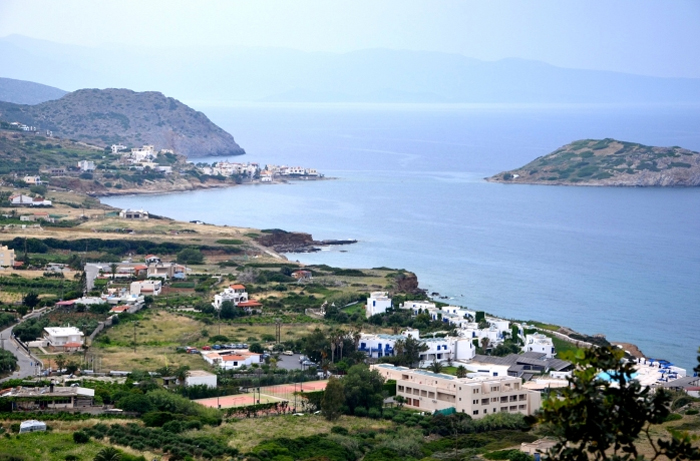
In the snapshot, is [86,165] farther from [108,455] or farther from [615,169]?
[108,455]

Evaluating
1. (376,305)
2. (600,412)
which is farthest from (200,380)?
(600,412)

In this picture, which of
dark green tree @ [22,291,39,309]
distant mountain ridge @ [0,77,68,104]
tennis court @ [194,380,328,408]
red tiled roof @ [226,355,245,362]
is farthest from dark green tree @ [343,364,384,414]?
distant mountain ridge @ [0,77,68,104]

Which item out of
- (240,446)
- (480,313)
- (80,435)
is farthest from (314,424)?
(480,313)

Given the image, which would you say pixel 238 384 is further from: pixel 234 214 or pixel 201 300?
pixel 234 214

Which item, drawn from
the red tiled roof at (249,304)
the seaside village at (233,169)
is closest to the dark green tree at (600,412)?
the red tiled roof at (249,304)

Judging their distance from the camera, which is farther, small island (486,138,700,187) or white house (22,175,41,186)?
small island (486,138,700,187)

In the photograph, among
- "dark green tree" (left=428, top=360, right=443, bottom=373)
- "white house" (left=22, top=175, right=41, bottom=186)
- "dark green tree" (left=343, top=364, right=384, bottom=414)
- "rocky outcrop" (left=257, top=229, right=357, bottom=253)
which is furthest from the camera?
"white house" (left=22, top=175, right=41, bottom=186)

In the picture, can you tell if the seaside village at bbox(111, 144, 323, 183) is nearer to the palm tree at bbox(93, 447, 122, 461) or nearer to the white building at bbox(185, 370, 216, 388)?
the white building at bbox(185, 370, 216, 388)

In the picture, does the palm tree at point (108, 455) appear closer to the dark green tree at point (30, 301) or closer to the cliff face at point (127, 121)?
the dark green tree at point (30, 301)
